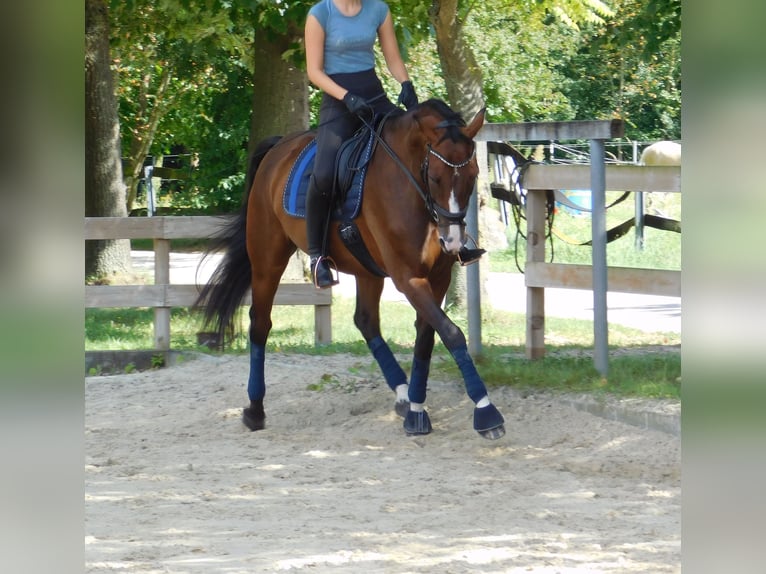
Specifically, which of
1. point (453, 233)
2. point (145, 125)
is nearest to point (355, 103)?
point (453, 233)

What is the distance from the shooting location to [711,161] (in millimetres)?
1069

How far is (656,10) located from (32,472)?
29.6 ft

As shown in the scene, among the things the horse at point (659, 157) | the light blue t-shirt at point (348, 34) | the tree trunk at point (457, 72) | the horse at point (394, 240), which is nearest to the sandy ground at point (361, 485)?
the horse at point (394, 240)

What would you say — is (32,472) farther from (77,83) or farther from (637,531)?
(637,531)

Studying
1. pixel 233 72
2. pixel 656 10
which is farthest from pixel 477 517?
pixel 233 72

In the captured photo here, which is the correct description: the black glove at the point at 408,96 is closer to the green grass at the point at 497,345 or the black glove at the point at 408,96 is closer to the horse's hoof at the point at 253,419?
the green grass at the point at 497,345

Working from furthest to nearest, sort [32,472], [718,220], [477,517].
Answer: [477,517] → [32,472] → [718,220]

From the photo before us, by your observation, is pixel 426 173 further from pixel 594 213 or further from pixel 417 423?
pixel 594 213

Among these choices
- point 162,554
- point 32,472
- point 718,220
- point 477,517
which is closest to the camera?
point 718,220

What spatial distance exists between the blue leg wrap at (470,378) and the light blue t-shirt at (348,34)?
198 centimetres

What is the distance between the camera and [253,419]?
7.60 metres

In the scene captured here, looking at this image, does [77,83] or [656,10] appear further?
[656,10]

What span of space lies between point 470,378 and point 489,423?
0.96 feet

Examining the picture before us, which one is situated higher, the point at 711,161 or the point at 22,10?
the point at 22,10
